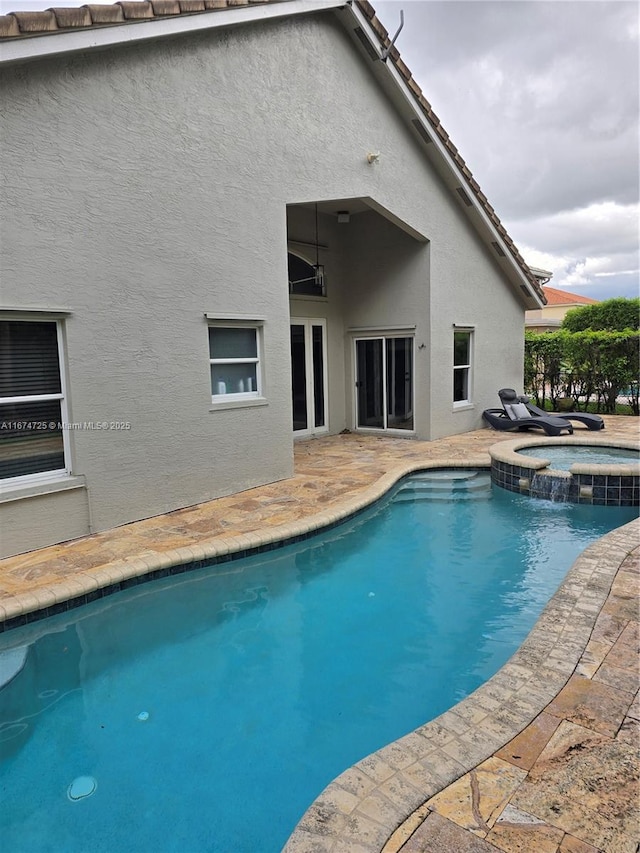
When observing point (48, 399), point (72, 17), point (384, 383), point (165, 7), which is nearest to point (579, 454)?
point (384, 383)

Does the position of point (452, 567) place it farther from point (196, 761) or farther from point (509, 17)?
point (509, 17)

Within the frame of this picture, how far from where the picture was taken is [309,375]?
14.2 m

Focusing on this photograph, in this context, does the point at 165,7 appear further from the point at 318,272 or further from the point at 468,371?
the point at 468,371

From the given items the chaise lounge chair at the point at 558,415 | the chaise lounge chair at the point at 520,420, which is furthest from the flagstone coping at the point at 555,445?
the chaise lounge chair at the point at 520,420

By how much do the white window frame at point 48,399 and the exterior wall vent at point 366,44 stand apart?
8.85m

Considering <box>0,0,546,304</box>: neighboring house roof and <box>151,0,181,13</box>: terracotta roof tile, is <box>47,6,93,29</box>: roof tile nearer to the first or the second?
<box>0,0,546,304</box>: neighboring house roof

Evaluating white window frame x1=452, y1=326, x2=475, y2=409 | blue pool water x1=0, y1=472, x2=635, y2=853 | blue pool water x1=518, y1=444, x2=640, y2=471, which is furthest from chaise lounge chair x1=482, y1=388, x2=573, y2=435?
blue pool water x1=0, y1=472, x2=635, y2=853

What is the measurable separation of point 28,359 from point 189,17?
5401 millimetres

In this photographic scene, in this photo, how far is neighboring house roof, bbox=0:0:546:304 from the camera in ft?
19.2

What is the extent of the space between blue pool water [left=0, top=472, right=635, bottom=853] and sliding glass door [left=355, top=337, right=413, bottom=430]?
23.5 ft

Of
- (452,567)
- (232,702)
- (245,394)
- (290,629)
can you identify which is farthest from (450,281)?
(232,702)

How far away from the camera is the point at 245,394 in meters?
9.59

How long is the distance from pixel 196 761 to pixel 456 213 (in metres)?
14.3

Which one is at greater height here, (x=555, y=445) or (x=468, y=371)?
(x=468, y=371)
